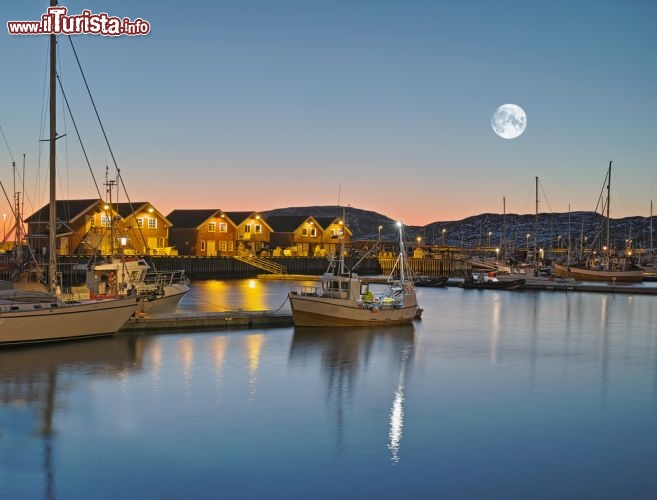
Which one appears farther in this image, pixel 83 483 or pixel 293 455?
pixel 293 455

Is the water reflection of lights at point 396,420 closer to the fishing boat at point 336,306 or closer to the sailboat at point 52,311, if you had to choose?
the fishing boat at point 336,306

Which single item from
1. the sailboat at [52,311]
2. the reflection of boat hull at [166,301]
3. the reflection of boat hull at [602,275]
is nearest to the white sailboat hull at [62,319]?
the sailboat at [52,311]

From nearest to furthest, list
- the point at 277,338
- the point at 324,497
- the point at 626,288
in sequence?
the point at 324,497 → the point at 277,338 → the point at 626,288

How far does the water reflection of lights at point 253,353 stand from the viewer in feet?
82.5

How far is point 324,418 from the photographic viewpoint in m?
20.2

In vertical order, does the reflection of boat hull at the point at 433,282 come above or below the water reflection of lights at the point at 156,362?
above

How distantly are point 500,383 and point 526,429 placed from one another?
21.0 ft

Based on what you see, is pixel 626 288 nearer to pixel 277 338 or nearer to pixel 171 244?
pixel 277 338

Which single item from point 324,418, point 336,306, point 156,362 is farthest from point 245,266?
point 324,418

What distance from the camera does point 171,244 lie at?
334 feet

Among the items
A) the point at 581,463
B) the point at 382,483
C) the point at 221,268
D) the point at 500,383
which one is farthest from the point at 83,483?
the point at 221,268

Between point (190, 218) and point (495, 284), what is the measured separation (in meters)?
45.8

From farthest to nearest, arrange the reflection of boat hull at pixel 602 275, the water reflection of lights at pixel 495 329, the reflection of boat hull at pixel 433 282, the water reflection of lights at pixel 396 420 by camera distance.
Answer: the reflection of boat hull at pixel 602 275
the reflection of boat hull at pixel 433 282
the water reflection of lights at pixel 495 329
the water reflection of lights at pixel 396 420

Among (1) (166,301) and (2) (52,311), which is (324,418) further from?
(1) (166,301)
